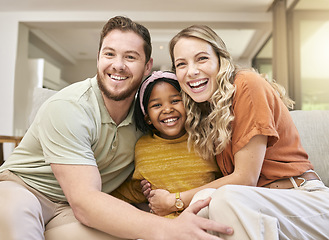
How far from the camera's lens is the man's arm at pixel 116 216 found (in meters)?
1.00

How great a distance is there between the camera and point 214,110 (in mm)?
1335

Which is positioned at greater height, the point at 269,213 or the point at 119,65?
the point at 119,65

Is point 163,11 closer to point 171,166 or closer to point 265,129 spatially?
point 171,166

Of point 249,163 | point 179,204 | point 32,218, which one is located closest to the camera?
point 32,218

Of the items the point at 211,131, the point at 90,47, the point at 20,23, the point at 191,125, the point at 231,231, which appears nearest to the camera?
the point at 231,231

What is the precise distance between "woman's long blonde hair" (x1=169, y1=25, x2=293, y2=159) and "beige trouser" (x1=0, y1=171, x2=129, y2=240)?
52 cm

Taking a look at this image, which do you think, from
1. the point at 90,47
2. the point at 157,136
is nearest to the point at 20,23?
the point at 90,47

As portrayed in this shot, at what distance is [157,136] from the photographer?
5.30ft

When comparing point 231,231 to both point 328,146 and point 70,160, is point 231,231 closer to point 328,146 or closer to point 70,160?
point 70,160

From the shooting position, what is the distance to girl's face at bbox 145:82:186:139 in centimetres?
155

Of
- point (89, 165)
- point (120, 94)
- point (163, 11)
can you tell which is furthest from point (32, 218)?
point (163, 11)

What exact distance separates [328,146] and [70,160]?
1.26 m

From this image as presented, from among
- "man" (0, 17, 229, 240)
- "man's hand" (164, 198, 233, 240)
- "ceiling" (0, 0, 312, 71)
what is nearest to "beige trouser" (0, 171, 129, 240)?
"man" (0, 17, 229, 240)

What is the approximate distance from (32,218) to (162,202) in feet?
1.64
